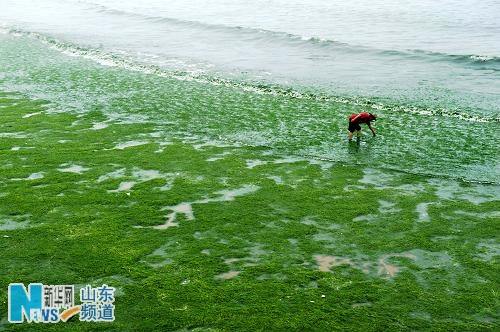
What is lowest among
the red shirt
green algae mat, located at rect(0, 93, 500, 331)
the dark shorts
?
green algae mat, located at rect(0, 93, 500, 331)

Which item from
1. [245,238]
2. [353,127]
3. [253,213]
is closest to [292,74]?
[353,127]

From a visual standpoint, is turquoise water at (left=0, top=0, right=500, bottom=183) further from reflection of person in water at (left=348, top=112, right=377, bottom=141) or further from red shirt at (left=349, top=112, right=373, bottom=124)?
red shirt at (left=349, top=112, right=373, bottom=124)

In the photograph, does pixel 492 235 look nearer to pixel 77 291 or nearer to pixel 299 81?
pixel 77 291

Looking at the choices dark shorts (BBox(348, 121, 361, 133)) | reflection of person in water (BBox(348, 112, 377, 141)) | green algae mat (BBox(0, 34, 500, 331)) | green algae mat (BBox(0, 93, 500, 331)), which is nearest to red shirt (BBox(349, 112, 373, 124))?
reflection of person in water (BBox(348, 112, 377, 141))

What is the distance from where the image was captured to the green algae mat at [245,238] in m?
12.5

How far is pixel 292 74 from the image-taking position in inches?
1596

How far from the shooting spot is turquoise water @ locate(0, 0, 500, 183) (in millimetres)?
25516

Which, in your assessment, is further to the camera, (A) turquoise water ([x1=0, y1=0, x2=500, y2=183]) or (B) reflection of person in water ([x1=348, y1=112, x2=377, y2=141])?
(A) turquoise water ([x1=0, y1=0, x2=500, y2=183])

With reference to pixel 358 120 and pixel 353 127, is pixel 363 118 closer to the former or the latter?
pixel 358 120

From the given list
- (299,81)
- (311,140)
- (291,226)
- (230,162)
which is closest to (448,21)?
(299,81)

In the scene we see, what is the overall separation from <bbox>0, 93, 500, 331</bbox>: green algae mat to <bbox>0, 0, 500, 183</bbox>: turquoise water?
3.64 metres

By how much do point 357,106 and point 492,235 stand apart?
53.5 ft

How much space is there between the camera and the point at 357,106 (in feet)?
103

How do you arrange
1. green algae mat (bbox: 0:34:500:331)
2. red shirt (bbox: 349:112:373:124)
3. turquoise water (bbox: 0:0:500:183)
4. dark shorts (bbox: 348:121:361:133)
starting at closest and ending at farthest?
green algae mat (bbox: 0:34:500:331), red shirt (bbox: 349:112:373:124), dark shorts (bbox: 348:121:361:133), turquoise water (bbox: 0:0:500:183)
